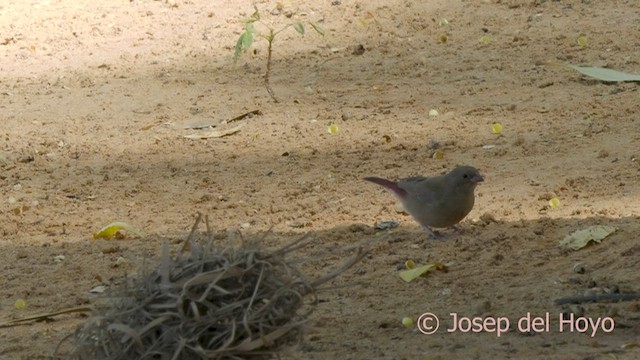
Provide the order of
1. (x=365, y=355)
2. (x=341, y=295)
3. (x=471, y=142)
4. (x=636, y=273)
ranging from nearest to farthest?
(x=365, y=355) → (x=636, y=273) → (x=341, y=295) → (x=471, y=142)

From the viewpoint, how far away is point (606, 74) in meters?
7.68

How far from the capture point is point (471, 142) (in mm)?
7035

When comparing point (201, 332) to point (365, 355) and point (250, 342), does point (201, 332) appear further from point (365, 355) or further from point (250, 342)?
point (365, 355)

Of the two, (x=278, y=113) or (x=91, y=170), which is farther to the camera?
(x=278, y=113)

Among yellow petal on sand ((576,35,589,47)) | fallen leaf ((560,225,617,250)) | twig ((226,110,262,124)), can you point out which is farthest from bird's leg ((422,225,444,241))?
yellow petal on sand ((576,35,589,47))

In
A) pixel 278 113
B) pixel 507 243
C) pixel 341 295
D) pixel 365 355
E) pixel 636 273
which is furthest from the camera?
pixel 278 113

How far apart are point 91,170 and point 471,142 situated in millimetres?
2323

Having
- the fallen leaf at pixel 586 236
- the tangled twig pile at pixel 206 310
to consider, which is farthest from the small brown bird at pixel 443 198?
the tangled twig pile at pixel 206 310

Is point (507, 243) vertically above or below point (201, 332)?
below

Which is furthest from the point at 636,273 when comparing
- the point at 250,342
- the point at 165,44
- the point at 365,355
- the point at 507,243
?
the point at 165,44

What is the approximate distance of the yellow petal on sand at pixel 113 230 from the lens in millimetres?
6039

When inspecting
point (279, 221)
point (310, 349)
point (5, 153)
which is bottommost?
point (5, 153)

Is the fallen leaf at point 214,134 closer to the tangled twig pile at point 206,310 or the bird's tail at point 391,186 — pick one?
the bird's tail at point 391,186
